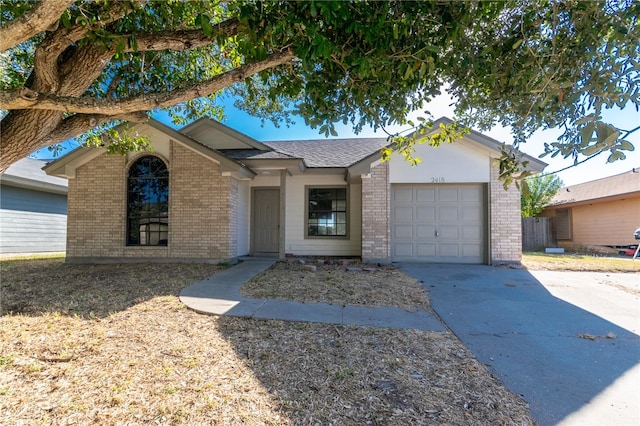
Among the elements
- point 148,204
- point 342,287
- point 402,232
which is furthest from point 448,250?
point 148,204

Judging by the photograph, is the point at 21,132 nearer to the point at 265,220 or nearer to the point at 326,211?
the point at 265,220

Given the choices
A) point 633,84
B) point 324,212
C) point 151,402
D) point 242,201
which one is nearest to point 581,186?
point 324,212

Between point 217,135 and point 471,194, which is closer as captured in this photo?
point 471,194

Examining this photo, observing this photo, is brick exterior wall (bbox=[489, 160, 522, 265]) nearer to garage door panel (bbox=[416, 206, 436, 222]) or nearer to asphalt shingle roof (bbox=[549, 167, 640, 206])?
garage door panel (bbox=[416, 206, 436, 222])

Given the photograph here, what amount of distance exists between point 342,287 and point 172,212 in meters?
5.80

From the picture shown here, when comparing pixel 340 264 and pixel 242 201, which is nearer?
pixel 340 264

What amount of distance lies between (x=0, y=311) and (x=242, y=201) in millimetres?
6360

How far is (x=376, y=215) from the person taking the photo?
30.5 feet

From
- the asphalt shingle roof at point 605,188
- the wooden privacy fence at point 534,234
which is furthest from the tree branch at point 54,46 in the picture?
the wooden privacy fence at point 534,234

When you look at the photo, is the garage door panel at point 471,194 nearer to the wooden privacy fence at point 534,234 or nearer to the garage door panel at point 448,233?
the garage door panel at point 448,233

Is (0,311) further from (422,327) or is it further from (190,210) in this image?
(422,327)

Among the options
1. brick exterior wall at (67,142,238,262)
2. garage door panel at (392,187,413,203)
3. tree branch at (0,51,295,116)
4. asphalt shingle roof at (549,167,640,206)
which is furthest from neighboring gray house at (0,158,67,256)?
asphalt shingle roof at (549,167,640,206)

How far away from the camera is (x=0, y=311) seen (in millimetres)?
4461

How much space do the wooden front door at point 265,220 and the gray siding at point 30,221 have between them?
9.90 m
